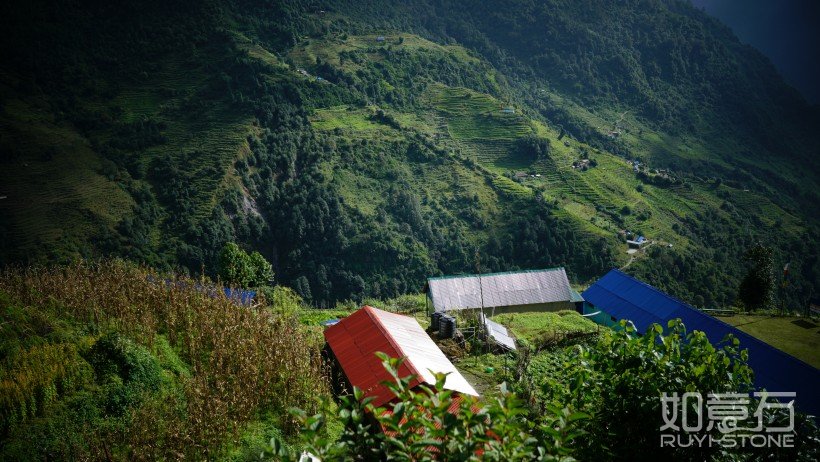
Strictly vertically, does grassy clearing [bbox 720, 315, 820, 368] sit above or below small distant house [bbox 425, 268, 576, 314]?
above

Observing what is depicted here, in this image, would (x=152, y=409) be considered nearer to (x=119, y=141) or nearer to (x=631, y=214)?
(x=119, y=141)

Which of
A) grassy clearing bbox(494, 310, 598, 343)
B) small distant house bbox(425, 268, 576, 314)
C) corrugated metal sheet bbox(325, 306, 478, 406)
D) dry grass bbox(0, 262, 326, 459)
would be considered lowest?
small distant house bbox(425, 268, 576, 314)

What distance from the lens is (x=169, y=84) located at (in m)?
86.2

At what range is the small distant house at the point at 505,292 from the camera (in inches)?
1150

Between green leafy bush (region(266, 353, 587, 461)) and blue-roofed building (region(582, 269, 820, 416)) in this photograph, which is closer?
green leafy bush (region(266, 353, 587, 461))

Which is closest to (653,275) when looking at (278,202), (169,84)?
(278,202)

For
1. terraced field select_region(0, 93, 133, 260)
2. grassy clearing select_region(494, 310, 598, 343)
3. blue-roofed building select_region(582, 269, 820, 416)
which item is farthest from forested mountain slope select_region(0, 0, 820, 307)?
grassy clearing select_region(494, 310, 598, 343)

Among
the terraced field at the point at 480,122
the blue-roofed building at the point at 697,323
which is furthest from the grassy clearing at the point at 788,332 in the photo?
the terraced field at the point at 480,122

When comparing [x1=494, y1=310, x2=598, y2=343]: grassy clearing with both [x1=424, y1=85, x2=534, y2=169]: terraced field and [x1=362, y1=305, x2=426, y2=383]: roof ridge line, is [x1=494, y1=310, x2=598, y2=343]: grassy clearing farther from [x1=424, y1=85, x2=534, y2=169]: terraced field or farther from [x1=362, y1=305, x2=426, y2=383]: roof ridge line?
[x1=424, y1=85, x2=534, y2=169]: terraced field

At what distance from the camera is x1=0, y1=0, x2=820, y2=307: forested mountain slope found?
59938 millimetres

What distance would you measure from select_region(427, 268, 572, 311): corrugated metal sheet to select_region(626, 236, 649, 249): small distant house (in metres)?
41.8

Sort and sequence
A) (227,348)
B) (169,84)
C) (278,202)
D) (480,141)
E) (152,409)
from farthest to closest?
(480,141), (169,84), (278,202), (227,348), (152,409)

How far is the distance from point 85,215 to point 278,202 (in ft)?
72.7

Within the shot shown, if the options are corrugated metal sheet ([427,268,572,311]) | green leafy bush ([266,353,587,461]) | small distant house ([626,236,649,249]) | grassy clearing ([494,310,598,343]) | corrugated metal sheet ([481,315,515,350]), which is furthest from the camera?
small distant house ([626,236,649,249])
